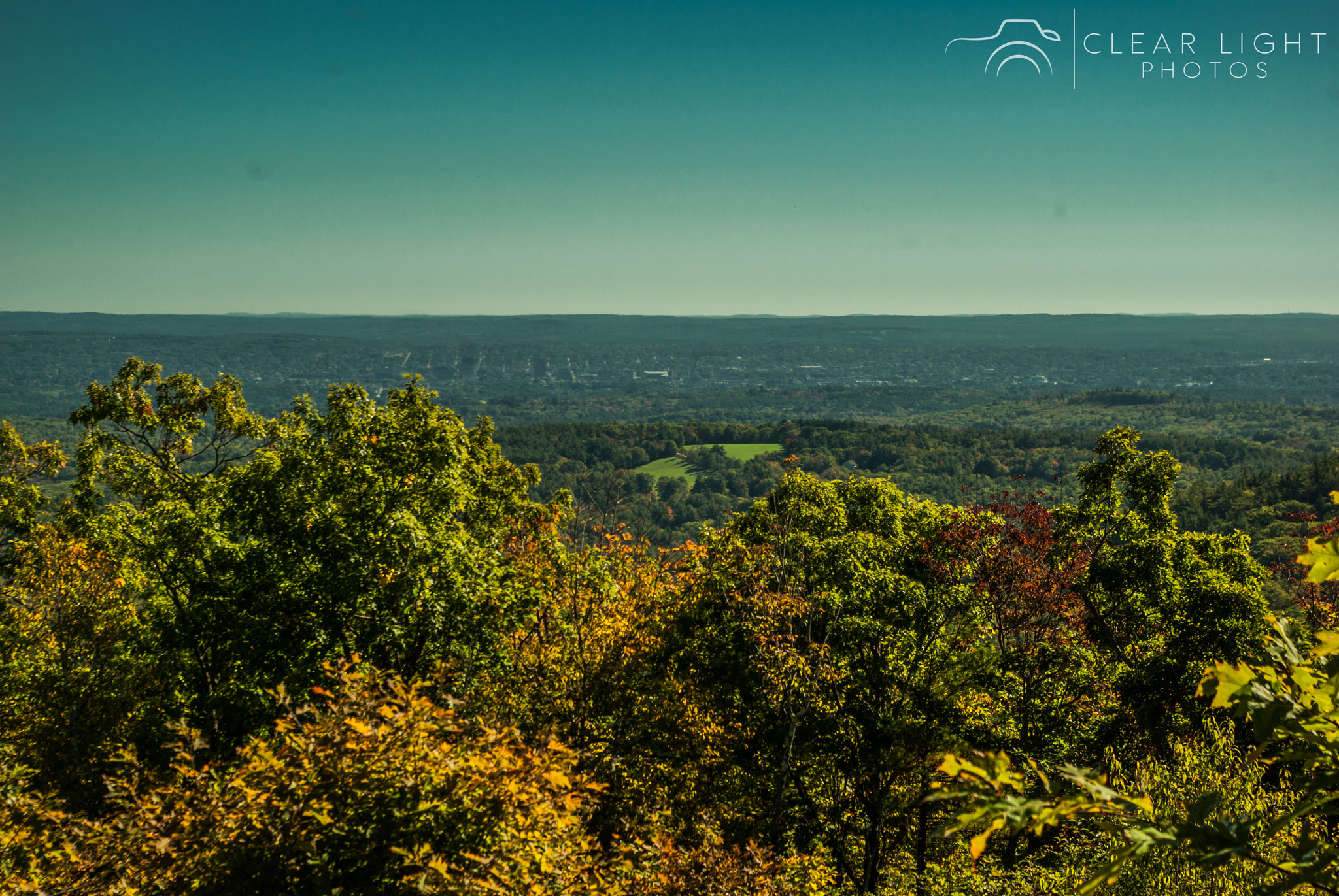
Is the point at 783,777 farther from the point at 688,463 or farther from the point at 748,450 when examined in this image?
the point at 748,450

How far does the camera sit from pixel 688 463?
16562 centimetres

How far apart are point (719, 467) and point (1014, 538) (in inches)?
5269

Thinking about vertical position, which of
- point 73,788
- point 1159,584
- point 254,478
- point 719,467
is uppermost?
point 254,478

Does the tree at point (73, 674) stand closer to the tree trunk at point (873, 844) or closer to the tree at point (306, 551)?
the tree at point (306, 551)

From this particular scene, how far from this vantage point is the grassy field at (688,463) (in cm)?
15250

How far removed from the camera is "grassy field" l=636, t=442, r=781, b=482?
152 meters

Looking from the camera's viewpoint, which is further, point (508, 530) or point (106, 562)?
point (508, 530)

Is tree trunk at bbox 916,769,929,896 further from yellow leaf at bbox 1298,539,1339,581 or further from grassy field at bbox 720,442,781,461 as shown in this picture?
grassy field at bbox 720,442,781,461

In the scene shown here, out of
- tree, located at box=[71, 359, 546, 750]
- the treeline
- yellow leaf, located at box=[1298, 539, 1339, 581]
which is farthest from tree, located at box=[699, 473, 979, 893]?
the treeline

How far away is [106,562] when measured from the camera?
2167cm

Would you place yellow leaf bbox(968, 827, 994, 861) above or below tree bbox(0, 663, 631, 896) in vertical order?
above

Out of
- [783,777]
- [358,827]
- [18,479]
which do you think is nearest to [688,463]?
[18,479]

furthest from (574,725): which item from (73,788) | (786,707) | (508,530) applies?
(73,788)

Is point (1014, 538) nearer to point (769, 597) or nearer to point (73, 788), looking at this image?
point (769, 597)
